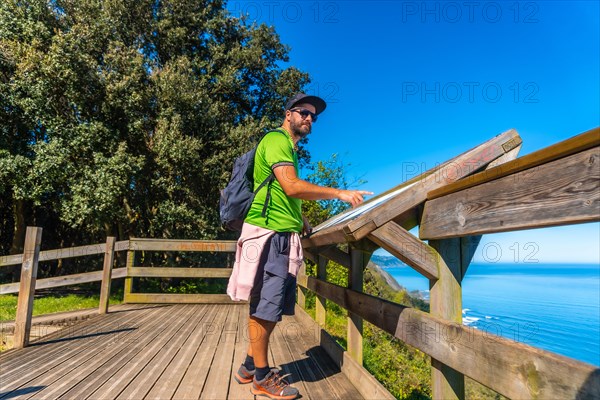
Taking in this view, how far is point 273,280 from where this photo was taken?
7.89 feet

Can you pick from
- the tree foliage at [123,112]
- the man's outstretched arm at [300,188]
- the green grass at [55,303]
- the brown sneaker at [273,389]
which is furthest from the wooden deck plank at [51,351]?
the tree foliage at [123,112]

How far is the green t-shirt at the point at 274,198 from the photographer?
2400mm

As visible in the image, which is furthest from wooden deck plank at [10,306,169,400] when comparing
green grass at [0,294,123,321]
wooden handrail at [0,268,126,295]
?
green grass at [0,294,123,321]

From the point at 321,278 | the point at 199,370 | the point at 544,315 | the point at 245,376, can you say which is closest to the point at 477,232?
the point at 245,376

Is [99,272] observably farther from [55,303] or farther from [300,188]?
[55,303]

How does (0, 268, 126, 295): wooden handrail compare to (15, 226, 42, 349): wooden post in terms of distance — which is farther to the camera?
(0, 268, 126, 295): wooden handrail

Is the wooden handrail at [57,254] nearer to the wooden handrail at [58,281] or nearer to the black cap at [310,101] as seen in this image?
the wooden handrail at [58,281]

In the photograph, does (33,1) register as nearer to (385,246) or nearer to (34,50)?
(34,50)

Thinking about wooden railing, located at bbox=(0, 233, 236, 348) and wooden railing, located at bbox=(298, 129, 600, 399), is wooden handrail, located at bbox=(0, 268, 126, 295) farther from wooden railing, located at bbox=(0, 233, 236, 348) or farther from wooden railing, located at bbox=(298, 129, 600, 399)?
wooden railing, located at bbox=(298, 129, 600, 399)

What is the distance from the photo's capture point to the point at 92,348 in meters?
3.80

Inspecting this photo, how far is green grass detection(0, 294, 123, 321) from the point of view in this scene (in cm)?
882

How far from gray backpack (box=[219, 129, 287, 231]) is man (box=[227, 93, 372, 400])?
4cm

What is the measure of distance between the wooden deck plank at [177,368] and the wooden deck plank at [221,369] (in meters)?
0.21

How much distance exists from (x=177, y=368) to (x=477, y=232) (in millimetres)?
2658
